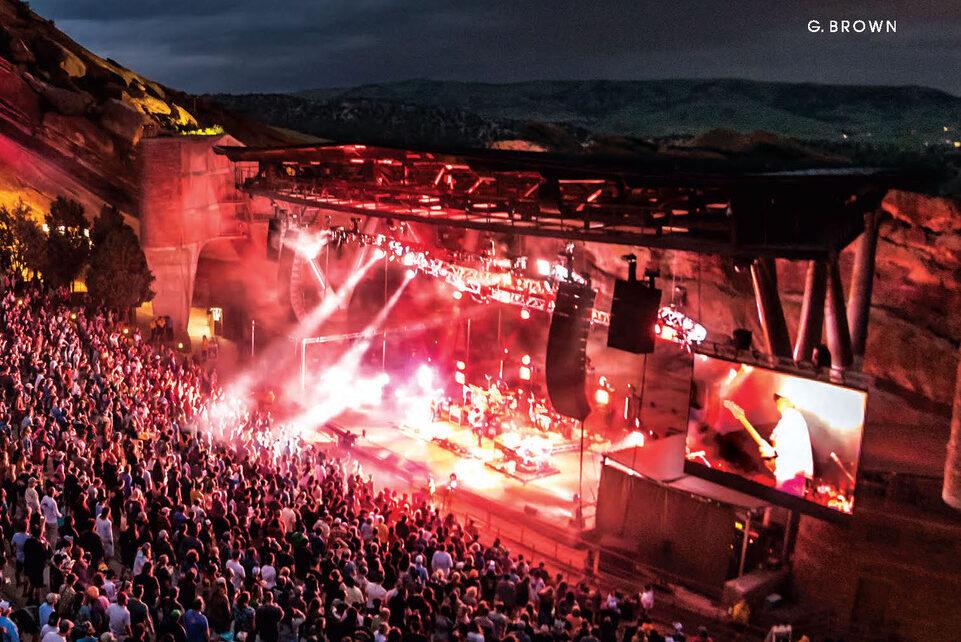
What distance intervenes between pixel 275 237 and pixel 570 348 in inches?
465

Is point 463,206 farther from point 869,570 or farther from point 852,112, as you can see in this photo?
point 852,112

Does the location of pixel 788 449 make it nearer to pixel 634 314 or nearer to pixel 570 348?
pixel 634 314

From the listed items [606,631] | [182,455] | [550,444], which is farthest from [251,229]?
[606,631]

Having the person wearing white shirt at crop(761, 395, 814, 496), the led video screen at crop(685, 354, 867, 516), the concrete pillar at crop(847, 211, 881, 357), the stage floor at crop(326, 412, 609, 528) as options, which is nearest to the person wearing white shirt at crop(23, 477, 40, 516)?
the stage floor at crop(326, 412, 609, 528)

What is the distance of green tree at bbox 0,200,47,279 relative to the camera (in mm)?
24000

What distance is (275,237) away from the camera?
71.8 ft

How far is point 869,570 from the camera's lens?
11539mm

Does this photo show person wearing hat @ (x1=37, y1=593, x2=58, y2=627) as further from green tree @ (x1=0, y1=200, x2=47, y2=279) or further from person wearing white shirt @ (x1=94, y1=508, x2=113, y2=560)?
green tree @ (x1=0, y1=200, x2=47, y2=279)

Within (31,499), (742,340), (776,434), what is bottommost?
(31,499)

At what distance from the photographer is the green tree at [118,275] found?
23094mm

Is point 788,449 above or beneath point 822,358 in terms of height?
beneath

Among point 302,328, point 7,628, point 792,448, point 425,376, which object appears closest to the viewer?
point 7,628

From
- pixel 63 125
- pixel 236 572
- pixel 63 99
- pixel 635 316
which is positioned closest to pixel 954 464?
pixel 635 316

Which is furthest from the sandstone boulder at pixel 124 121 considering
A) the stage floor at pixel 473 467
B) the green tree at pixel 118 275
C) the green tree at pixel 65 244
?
the stage floor at pixel 473 467
